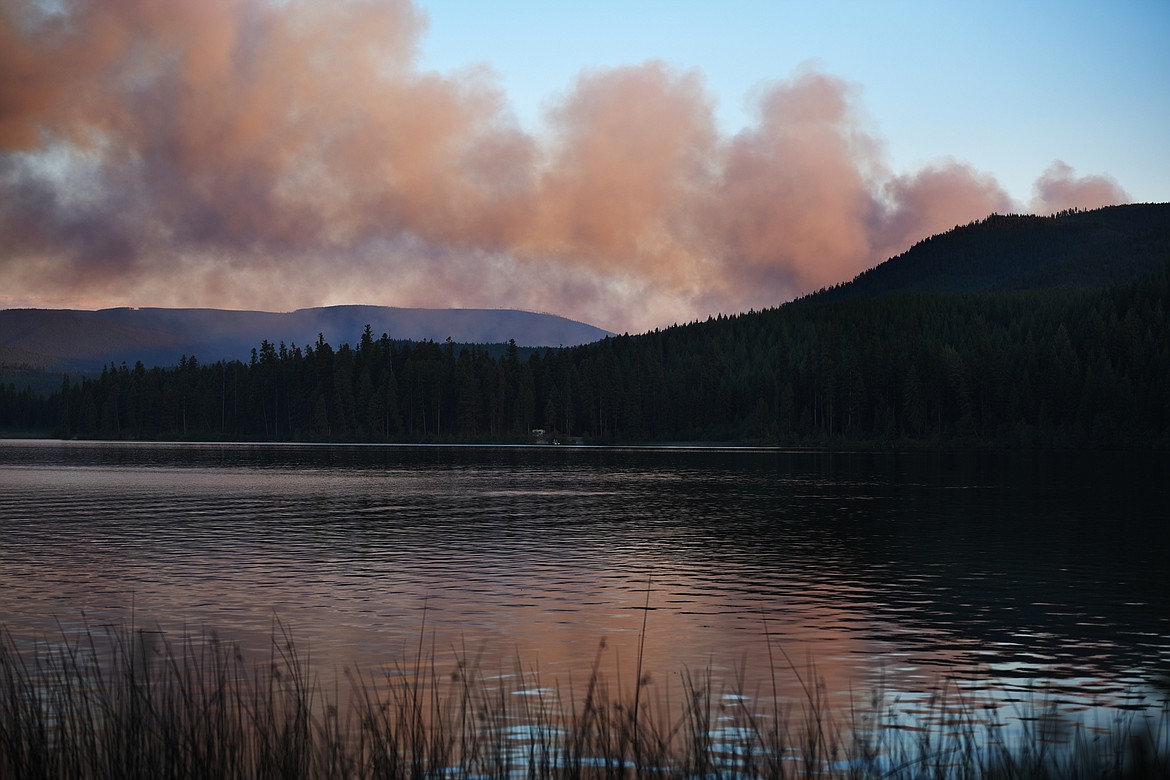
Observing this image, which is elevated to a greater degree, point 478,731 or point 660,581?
point 660,581

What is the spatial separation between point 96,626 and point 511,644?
1002 cm

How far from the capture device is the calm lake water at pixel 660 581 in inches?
917

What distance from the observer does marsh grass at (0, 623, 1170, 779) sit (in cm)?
1342

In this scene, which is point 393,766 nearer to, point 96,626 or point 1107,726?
point 1107,726

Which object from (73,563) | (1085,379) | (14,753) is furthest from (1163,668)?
(1085,379)

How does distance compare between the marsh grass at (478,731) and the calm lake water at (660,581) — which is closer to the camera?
the marsh grass at (478,731)

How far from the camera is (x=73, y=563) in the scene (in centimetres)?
3878

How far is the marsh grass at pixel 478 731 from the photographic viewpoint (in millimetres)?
13422

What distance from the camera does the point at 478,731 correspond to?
57.6 feet

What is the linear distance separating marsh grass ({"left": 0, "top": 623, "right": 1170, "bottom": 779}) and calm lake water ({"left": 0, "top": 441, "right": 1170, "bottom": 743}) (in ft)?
3.79

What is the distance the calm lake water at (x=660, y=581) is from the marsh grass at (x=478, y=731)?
1.16 metres

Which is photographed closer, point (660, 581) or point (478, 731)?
point (478, 731)

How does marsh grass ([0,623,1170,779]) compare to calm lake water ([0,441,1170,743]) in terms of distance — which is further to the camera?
calm lake water ([0,441,1170,743])

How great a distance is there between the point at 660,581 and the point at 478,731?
18867 mm
